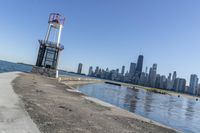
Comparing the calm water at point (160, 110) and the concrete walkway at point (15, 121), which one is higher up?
the concrete walkway at point (15, 121)

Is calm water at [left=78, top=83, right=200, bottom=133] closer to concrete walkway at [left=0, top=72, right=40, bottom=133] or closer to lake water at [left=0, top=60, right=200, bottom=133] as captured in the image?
lake water at [left=0, top=60, right=200, bottom=133]

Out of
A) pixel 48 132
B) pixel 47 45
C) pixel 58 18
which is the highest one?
pixel 58 18

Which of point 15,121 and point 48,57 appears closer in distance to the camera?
point 15,121

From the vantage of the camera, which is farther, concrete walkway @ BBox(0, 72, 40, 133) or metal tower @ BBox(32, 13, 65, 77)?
metal tower @ BBox(32, 13, 65, 77)

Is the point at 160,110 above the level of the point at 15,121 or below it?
below

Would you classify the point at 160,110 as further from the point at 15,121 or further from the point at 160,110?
the point at 15,121

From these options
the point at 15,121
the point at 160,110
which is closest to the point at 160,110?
the point at 160,110

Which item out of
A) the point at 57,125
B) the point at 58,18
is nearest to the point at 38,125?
the point at 57,125

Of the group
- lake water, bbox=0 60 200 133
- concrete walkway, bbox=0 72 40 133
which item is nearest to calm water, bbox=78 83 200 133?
lake water, bbox=0 60 200 133

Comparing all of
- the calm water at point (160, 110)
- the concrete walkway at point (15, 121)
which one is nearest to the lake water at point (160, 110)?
the calm water at point (160, 110)

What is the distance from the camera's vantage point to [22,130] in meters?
9.26

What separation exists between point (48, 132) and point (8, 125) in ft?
5.10

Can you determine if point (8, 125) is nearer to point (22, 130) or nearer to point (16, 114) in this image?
point (22, 130)

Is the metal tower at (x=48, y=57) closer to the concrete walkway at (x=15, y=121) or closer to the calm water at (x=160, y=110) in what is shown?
the calm water at (x=160, y=110)
